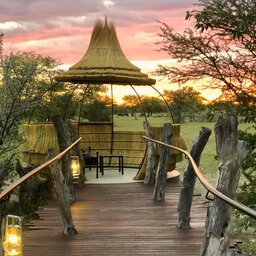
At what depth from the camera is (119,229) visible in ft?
23.9

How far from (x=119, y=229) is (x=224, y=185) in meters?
2.91

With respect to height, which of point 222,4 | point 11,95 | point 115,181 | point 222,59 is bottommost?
point 115,181

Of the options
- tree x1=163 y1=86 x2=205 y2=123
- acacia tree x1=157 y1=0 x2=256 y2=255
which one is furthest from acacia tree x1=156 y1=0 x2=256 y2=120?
tree x1=163 y1=86 x2=205 y2=123

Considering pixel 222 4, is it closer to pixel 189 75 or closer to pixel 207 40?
pixel 207 40

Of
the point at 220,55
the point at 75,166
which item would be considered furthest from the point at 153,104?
the point at 75,166

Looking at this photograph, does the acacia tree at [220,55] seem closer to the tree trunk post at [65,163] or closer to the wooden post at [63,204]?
the tree trunk post at [65,163]

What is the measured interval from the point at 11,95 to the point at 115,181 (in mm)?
4700

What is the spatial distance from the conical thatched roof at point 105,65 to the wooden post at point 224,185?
846 cm

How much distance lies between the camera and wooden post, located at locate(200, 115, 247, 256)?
4.72 meters

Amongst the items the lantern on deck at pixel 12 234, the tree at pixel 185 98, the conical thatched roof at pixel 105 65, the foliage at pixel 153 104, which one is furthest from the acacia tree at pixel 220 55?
the foliage at pixel 153 104

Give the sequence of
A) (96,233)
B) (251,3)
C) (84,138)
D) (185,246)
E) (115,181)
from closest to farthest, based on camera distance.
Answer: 1. (185,246)
2. (96,233)
3. (251,3)
4. (115,181)
5. (84,138)

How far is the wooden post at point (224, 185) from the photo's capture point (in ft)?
15.5

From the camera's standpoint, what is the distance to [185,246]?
6.34m

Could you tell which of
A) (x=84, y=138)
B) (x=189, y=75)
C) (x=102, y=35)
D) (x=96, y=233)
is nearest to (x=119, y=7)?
(x=102, y=35)
